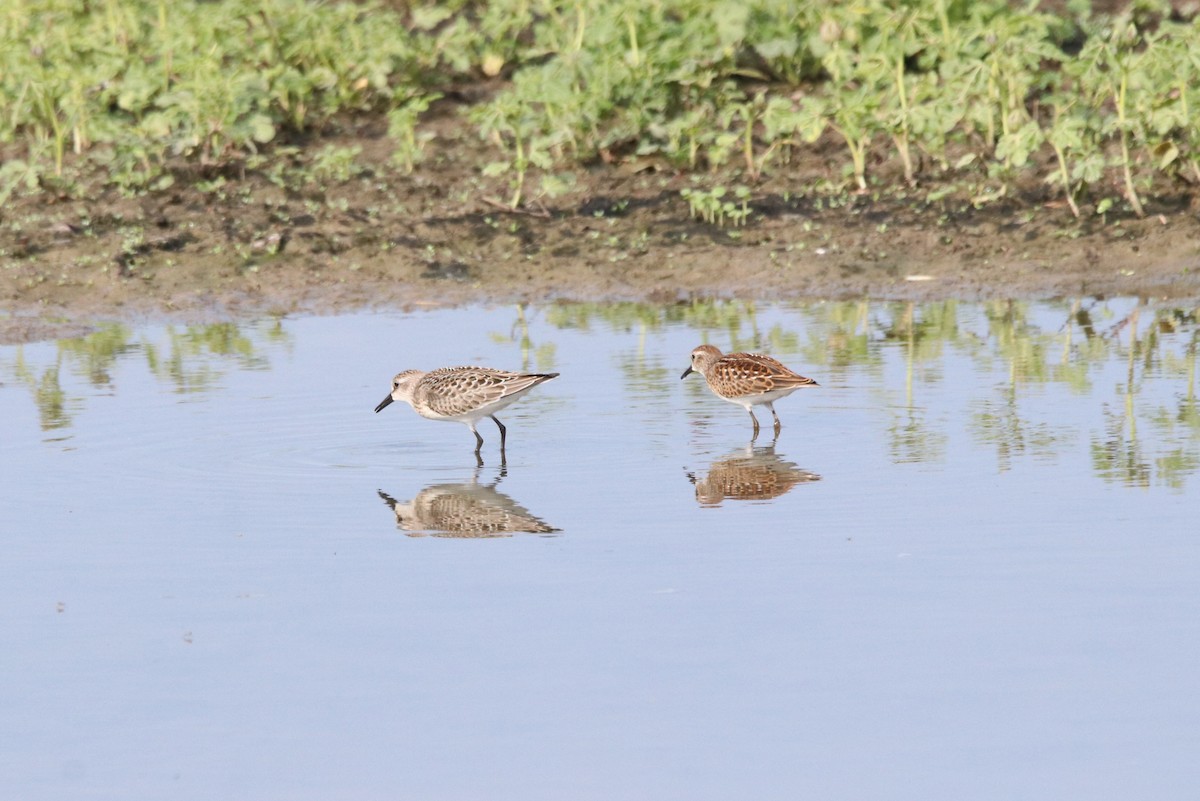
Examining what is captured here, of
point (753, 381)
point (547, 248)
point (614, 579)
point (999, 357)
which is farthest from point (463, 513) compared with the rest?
point (547, 248)

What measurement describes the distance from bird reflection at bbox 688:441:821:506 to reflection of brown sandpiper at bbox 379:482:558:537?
870 mm

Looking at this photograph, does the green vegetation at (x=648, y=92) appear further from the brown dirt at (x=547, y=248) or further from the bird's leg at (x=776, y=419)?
the bird's leg at (x=776, y=419)

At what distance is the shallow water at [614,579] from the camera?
5648 mm

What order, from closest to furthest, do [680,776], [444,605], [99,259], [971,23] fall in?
[680,776]
[444,605]
[99,259]
[971,23]

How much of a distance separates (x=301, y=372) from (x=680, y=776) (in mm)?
7311

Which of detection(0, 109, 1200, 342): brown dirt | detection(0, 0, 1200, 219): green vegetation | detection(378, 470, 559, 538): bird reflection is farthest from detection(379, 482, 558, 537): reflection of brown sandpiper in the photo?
detection(0, 0, 1200, 219): green vegetation

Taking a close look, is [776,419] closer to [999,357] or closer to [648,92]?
[999,357]

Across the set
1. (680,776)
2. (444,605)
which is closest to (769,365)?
(444,605)

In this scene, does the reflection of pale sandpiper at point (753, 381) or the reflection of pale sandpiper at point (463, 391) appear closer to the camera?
the reflection of pale sandpiper at point (463, 391)

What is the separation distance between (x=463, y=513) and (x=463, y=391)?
6.34ft

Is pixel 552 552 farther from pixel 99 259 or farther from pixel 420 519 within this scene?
pixel 99 259

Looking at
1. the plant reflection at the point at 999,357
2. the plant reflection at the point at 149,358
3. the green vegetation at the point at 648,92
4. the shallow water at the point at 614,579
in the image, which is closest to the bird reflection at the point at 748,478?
the shallow water at the point at 614,579

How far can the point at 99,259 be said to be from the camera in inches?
600

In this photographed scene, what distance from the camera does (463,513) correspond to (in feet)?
29.2
